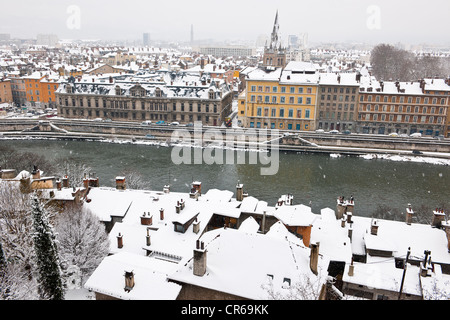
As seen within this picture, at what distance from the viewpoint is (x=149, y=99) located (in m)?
45.1

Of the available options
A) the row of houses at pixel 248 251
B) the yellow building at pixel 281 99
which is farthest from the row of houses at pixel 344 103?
the row of houses at pixel 248 251

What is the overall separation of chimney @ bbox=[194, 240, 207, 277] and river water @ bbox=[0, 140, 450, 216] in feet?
49.5

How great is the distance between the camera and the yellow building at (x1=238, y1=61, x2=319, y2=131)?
40.9 m

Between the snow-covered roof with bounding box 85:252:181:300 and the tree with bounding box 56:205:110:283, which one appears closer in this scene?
the snow-covered roof with bounding box 85:252:181:300

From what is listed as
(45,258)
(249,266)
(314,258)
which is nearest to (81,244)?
(45,258)

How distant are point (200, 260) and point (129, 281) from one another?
2.22m

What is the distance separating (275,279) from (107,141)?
34607 mm

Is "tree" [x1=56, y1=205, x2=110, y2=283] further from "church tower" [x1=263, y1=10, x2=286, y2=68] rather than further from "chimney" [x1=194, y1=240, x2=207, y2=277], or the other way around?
"church tower" [x1=263, y1=10, x2=286, y2=68]

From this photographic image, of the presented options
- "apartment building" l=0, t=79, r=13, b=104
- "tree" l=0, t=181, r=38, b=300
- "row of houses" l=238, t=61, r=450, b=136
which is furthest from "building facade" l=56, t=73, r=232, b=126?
"tree" l=0, t=181, r=38, b=300

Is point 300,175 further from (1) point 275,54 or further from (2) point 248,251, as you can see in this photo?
(1) point 275,54

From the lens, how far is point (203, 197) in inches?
727

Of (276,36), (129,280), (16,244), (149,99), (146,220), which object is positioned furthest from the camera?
(276,36)

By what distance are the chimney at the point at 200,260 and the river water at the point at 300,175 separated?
15095 mm

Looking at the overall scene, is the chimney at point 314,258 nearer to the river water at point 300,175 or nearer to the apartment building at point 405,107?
the river water at point 300,175
